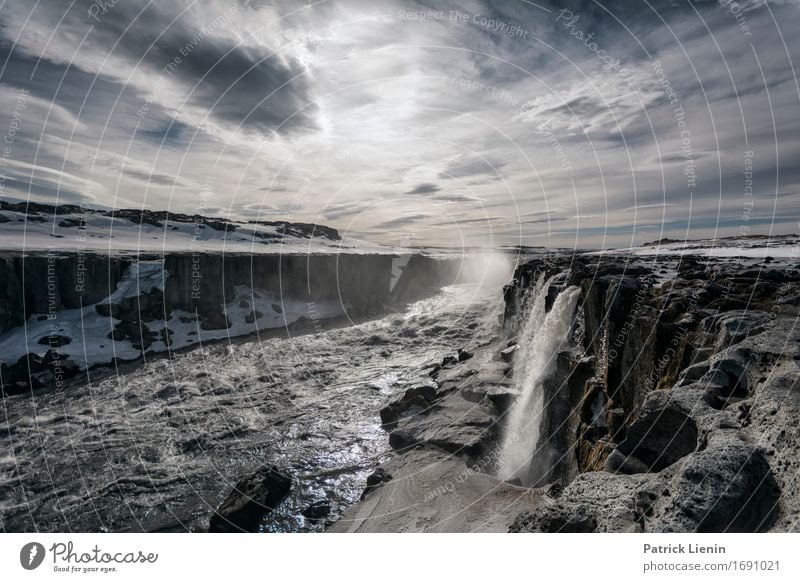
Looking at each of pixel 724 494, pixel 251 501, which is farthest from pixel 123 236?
pixel 724 494

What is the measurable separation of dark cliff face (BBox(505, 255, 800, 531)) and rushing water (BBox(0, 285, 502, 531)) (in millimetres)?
10838

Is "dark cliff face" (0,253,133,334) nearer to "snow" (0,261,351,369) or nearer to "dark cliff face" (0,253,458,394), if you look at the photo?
"dark cliff face" (0,253,458,394)

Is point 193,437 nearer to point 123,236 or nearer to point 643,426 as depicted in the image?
point 643,426

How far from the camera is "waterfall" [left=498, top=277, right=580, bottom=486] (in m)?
14.9

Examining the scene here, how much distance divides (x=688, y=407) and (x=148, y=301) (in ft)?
159

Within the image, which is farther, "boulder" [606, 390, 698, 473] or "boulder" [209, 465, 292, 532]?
"boulder" [209, 465, 292, 532]

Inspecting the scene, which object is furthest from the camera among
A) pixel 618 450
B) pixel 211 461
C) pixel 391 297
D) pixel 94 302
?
pixel 391 297

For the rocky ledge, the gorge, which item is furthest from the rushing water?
the rocky ledge

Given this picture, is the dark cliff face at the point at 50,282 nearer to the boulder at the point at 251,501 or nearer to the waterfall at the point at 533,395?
the boulder at the point at 251,501
